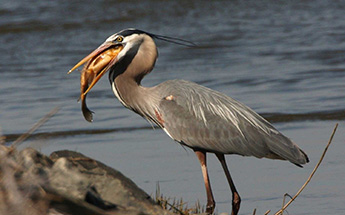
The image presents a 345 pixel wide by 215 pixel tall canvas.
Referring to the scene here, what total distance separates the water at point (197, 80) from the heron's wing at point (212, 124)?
494 millimetres

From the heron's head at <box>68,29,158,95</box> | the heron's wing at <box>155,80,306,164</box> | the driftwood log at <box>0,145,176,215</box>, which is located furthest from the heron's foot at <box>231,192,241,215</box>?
the driftwood log at <box>0,145,176,215</box>

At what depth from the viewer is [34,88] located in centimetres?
1138

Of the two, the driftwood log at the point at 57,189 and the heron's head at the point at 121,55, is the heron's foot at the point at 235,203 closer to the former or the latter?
the heron's head at the point at 121,55

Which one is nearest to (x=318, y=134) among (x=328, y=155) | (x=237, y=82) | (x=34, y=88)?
(x=328, y=155)

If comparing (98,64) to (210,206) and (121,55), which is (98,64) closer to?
(121,55)

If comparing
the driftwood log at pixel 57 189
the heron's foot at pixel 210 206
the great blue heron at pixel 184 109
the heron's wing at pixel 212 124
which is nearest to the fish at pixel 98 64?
the great blue heron at pixel 184 109

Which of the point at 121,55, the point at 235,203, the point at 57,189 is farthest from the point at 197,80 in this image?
the point at 57,189

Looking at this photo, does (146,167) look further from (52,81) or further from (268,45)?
(268,45)

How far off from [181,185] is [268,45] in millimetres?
7811

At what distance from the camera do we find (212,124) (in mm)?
6301

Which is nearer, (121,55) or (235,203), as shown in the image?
(235,203)

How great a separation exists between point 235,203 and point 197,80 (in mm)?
5729

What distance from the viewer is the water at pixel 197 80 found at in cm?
693

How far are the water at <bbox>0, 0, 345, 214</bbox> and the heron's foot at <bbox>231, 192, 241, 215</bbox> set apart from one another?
0.22m
